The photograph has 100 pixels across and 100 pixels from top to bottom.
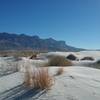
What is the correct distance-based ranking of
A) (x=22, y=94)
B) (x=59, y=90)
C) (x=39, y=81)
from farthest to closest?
(x=39, y=81), (x=59, y=90), (x=22, y=94)

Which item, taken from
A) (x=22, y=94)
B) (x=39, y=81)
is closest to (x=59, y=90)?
(x=39, y=81)

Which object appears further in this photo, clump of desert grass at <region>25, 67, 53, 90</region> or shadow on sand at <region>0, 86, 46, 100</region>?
clump of desert grass at <region>25, 67, 53, 90</region>

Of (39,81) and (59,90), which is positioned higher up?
(39,81)

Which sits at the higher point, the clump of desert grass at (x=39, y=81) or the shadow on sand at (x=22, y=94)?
the clump of desert grass at (x=39, y=81)

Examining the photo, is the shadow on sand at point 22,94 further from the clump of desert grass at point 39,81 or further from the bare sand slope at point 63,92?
the clump of desert grass at point 39,81

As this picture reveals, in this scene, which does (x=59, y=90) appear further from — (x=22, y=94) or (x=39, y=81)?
(x=22, y=94)

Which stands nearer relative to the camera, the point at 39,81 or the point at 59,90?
the point at 59,90

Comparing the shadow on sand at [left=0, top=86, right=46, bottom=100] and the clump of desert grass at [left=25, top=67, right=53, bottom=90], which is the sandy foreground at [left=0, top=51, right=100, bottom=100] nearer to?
the shadow on sand at [left=0, top=86, right=46, bottom=100]

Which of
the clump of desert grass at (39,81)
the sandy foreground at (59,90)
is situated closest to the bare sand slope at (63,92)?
the sandy foreground at (59,90)

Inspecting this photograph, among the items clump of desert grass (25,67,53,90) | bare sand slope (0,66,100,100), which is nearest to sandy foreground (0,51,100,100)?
bare sand slope (0,66,100,100)

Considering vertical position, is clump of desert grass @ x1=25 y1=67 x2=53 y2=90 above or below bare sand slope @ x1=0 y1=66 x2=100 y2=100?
above

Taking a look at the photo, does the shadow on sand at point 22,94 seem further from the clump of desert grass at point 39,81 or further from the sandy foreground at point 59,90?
the clump of desert grass at point 39,81

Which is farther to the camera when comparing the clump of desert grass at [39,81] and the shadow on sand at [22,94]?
the clump of desert grass at [39,81]

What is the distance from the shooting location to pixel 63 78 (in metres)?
8.21
